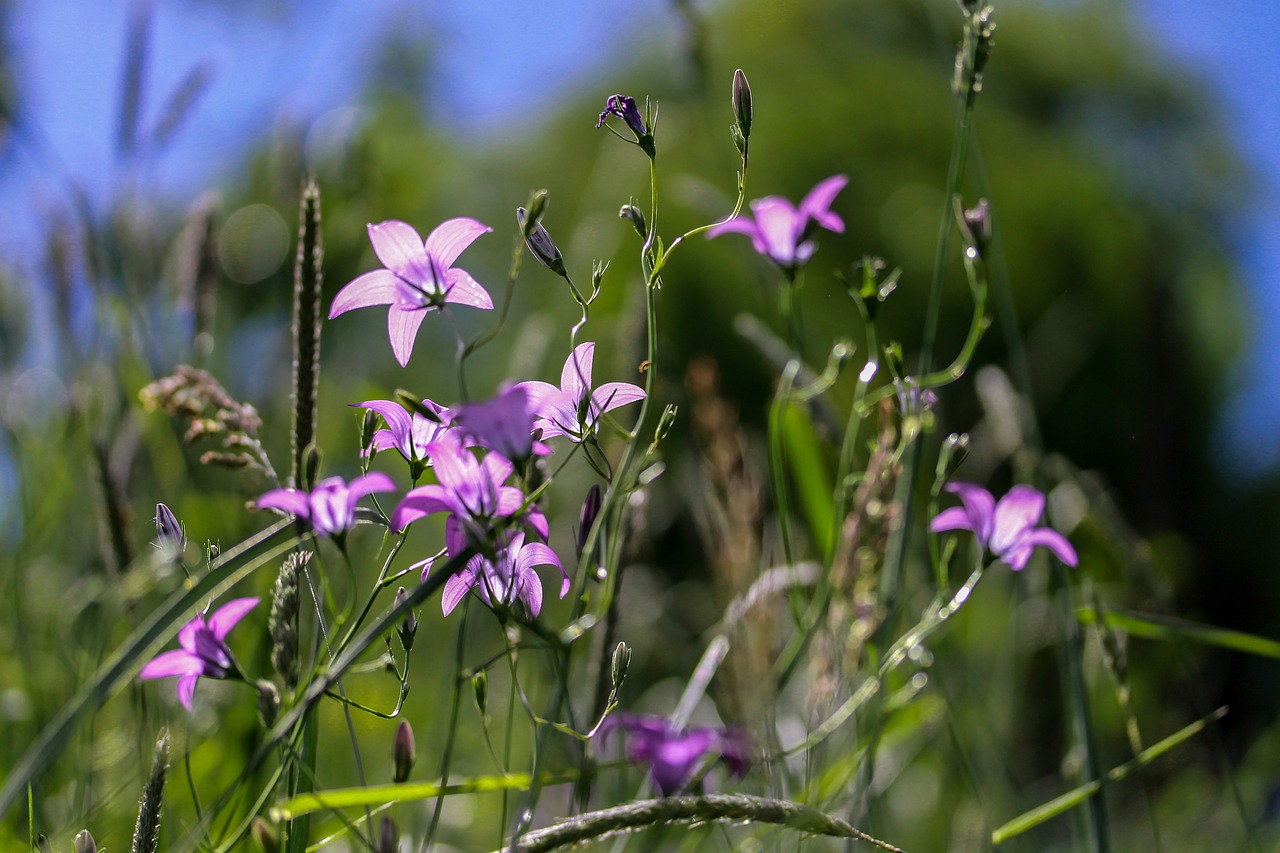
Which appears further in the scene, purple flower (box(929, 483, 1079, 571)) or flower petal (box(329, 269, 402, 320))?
purple flower (box(929, 483, 1079, 571))

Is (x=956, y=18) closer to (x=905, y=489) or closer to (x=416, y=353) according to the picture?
(x=416, y=353)

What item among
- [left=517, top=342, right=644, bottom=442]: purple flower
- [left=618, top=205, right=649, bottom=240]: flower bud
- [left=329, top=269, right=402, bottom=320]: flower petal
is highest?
[left=618, top=205, right=649, bottom=240]: flower bud

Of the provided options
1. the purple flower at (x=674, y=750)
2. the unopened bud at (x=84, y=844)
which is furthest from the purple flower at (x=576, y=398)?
the unopened bud at (x=84, y=844)

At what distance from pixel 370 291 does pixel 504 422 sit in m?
0.12

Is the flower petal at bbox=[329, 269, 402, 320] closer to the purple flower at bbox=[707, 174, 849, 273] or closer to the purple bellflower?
the purple bellflower

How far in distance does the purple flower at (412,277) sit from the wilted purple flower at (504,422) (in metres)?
0.09

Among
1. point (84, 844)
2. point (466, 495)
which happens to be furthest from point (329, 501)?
point (84, 844)

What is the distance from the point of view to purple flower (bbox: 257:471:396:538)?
33cm

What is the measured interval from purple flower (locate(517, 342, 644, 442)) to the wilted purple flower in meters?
0.04

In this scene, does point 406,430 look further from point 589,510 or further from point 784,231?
point 784,231

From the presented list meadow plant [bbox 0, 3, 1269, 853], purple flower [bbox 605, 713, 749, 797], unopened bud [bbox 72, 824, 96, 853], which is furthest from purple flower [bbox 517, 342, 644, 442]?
unopened bud [bbox 72, 824, 96, 853]

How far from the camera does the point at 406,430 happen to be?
427mm

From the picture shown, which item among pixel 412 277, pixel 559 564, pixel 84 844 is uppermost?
pixel 412 277

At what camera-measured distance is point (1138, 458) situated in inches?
122
